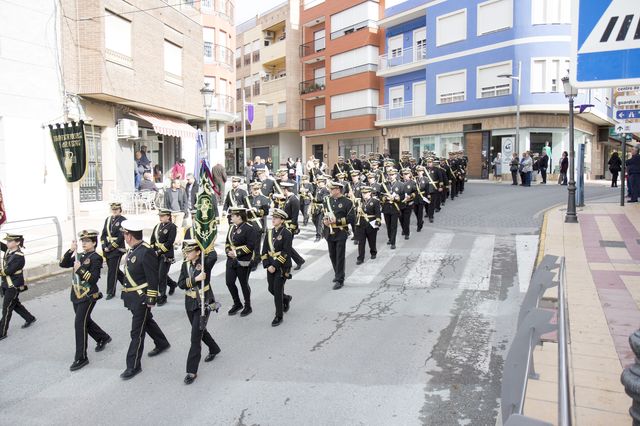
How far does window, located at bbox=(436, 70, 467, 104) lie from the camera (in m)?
32.6

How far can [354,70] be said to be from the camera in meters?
39.9

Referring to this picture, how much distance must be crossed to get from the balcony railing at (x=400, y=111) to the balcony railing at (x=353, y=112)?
0.56 m

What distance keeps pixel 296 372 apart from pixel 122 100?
Result: 53.0 feet

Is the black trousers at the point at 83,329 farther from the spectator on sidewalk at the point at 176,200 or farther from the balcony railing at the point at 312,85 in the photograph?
the balcony railing at the point at 312,85

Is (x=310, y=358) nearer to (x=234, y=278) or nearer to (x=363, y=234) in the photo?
(x=234, y=278)

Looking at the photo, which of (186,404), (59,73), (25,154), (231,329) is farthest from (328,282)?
(59,73)

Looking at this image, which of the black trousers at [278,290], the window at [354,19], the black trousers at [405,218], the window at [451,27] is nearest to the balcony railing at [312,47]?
the window at [354,19]

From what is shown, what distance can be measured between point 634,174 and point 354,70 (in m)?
25.6

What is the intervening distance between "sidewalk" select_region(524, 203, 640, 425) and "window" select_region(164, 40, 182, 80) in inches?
656

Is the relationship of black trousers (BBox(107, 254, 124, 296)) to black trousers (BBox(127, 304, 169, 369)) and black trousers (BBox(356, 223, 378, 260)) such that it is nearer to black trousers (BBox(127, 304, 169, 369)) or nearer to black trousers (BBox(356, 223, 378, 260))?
black trousers (BBox(127, 304, 169, 369))

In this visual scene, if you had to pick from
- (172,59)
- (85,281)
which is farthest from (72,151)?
(172,59)

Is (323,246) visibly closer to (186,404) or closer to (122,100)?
(186,404)

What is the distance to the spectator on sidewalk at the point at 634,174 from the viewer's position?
56.3 feet

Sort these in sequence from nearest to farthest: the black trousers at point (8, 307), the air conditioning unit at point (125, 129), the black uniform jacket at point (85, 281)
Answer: the black uniform jacket at point (85, 281) → the black trousers at point (8, 307) → the air conditioning unit at point (125, 129)
